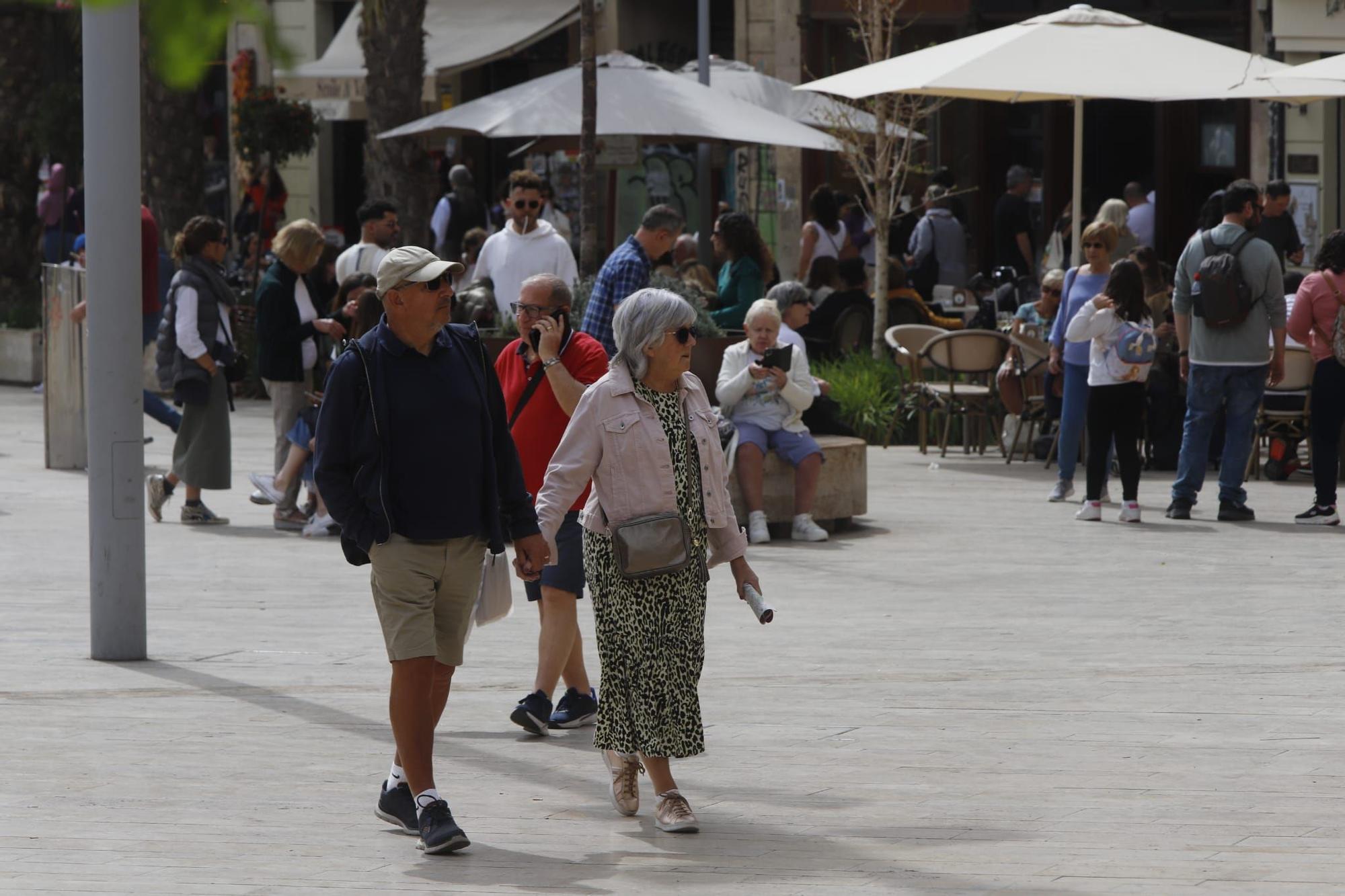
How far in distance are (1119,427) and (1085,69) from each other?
3396 millimetres

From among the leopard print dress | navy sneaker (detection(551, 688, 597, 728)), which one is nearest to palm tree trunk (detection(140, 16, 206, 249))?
navy sneaker (detection(551, 688, 597, 728))

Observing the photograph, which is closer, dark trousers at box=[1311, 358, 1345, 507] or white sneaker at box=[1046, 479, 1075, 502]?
dark trousers at box=[1311, 358, 1345, 507]

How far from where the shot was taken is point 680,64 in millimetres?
29078

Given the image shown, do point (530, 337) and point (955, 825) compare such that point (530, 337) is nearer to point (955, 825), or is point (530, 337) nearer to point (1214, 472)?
point (955, 825)

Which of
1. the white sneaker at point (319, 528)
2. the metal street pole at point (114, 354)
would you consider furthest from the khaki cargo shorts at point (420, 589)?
the white sneaker at point (319, 528)

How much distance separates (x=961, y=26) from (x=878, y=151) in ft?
25.2

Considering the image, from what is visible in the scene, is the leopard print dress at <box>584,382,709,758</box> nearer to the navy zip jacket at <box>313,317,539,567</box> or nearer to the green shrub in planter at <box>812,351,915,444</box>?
the navy zip jacket at <box>313,317,539,567</box>

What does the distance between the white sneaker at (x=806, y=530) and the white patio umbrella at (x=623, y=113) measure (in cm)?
635

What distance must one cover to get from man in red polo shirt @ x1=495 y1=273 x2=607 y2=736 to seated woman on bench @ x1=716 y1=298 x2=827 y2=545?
4287 mm

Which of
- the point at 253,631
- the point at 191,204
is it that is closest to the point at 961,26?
the point at 191,204

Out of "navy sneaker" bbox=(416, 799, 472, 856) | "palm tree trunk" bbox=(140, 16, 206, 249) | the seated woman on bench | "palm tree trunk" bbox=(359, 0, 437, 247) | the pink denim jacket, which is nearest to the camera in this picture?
"navy sneaker" bbox=(416, 799, 472, 856)

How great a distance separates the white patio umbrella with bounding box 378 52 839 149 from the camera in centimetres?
1777

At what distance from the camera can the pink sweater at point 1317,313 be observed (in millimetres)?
12383

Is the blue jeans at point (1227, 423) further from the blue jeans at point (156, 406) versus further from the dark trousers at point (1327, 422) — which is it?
the blue jeans at point (156, 406)
